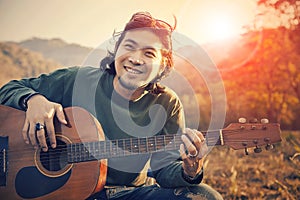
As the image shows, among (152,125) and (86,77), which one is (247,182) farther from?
(86,77)

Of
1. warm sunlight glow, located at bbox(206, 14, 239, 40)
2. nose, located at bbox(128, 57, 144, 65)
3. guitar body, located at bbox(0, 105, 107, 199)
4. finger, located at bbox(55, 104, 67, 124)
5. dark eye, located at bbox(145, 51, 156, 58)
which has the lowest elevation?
guitar body, located at bbox(0, 105, 107, 199)

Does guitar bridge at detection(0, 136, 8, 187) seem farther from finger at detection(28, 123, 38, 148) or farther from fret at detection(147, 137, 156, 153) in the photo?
fret at detection(147, 137, 156, 153)

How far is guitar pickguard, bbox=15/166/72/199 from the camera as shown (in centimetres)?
156

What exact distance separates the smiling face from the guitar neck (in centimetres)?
28

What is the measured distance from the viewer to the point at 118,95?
1763mm

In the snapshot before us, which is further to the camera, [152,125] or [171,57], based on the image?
[171,57]

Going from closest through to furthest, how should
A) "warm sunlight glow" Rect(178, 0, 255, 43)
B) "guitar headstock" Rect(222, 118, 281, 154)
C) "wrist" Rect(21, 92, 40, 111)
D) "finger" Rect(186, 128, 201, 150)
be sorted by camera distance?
"finger" Rect(186, 128, 201, 150) < "guitar headstock" Rect(222, 118, 281, 154) < "wrist" Rect(21, 92, 40, 111) < "warm sunlight glow" Rect(178, 0, 255, 43)

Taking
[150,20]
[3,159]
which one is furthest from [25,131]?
[150,20]

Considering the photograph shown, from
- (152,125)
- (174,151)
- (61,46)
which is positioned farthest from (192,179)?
(61,46)

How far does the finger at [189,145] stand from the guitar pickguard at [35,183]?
0.48 m

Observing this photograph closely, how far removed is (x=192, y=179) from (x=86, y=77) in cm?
67

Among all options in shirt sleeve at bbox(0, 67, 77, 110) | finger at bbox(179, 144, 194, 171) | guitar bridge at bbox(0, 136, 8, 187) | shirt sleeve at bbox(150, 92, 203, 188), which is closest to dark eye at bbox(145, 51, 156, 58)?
shirt sleeve at bbox(150, 92, 203, 188)

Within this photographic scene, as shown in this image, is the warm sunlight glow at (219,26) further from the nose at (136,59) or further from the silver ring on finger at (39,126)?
the silver ring on finger at (39,126)

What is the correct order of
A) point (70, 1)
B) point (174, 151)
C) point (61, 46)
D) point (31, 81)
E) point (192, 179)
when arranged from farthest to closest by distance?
point (61, 46), point (70, 1), point (31, 81), point (174, 151), point (192, 179)
